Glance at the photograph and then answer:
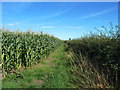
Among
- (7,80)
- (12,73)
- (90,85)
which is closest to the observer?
(90,85)

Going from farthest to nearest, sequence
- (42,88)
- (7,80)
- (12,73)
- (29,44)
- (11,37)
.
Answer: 1. (29,44)
2. (11,37)
3. (12,73)
4. (7,80)
5. (42,88)

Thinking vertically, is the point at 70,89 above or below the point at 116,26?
below

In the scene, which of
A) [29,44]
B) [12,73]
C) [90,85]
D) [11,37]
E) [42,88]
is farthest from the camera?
[29,44]

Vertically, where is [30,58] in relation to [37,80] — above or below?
above

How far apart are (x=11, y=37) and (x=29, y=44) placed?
1.56 meters

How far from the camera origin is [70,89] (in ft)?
15.9

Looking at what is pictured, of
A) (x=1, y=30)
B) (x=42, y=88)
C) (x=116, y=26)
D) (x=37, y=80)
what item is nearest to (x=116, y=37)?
(x=116, y=26)

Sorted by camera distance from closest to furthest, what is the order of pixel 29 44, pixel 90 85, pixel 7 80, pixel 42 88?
1. pixel 90 85
2. pixel 42 88
3. pixel 7 80
4. pixel 29 44

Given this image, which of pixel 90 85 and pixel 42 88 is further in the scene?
pixel 42 88

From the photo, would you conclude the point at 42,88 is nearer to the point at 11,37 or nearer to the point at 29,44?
the point at 11,37

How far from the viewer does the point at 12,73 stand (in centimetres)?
662

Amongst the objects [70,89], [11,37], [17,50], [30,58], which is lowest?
[70,89]

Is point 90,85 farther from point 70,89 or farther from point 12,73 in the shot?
point 12,73

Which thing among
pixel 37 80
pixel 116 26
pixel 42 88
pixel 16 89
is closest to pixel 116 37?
pixel 116 26
